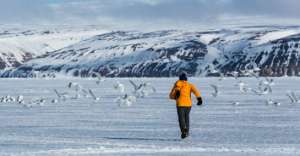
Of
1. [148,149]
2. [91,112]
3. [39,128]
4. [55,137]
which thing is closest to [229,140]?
[148,149]

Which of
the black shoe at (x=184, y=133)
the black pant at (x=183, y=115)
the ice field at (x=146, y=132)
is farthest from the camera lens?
the black shoe at (x=184, y=133)

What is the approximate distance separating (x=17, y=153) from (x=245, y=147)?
5.46m

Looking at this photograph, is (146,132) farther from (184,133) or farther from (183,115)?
(183,115)

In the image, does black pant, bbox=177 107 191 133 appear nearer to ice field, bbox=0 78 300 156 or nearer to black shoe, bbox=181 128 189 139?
black shoe, bbox=181 128 189 139

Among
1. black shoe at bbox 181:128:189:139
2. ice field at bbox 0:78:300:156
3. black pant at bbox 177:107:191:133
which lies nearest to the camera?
ice field at bbox 0:78:300:156

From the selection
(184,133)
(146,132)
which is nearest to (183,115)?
(184,133)

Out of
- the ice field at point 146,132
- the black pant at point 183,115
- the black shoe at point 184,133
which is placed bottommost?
the ice field at point 146,132

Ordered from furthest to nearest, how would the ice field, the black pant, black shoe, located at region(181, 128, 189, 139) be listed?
black shoe, located at region(181, 128, 189, 139) → the black pant → the ice field

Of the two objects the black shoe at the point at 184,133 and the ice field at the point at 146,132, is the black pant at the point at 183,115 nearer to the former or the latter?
the black shoe at the point at 184,133

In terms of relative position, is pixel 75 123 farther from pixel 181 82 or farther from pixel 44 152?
pixel 44 152

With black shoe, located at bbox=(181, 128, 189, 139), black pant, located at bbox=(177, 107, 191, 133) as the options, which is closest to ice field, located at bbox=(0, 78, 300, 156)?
black shoe, located at bbox=(181, 128, 189, 139)

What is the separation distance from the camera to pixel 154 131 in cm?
2312

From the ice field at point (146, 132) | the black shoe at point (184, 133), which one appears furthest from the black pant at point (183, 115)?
the ice field at point (146, 132)

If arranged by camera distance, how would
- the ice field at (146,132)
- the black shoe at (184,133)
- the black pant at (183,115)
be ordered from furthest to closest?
the black shoe at (184,133)
the black pant at (183,115)
the ice field at (146,132)
